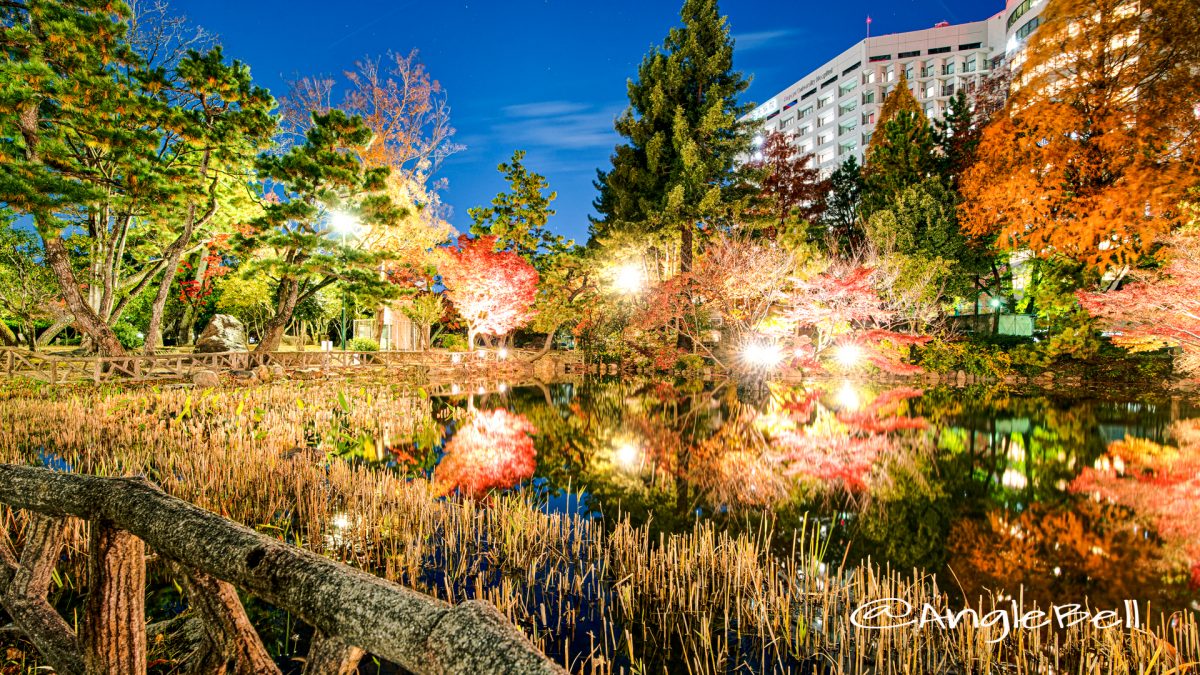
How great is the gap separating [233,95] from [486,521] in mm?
16188

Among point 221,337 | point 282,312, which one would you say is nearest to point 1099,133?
point 282,312

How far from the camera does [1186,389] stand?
18688mm

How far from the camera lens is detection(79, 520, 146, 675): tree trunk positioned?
1.72 metres

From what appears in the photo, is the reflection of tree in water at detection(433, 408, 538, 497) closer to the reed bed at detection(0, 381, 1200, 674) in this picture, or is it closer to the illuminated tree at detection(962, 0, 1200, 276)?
the reed bed at detection(0, 381, 1200, 674)

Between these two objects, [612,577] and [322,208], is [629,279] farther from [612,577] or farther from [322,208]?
[612,577]

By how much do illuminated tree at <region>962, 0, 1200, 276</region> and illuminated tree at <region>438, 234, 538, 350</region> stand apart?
71.0ft

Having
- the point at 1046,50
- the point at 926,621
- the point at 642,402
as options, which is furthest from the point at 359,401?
the point at 1046,50

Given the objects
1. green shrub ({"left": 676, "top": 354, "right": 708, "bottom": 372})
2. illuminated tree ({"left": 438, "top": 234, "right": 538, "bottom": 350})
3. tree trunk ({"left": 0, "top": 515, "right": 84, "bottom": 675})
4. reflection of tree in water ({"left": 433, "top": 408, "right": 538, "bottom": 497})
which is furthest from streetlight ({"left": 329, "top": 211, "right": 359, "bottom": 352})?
tree trunk ({"left": 0, "top": 515, "right": 84, "bottom": 675})

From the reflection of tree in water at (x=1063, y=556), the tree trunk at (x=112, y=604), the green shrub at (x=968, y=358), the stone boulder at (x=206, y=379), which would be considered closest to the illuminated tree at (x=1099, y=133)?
the green shrub at (x=968, y=358)

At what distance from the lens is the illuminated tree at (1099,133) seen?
15219 mm

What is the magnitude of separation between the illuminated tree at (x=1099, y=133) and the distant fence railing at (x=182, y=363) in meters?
24.9

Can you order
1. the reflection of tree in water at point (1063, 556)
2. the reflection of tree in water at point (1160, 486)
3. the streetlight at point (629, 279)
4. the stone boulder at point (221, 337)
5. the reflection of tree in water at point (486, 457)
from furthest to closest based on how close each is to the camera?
the streetlight at point (629, 279) → the stone boulder at point (221, 337) → the reflection of tree in water at point (486, 457) → the reflection of tree in water at point (1160, 486) → the reflection of tree in water at point (1063, 556)

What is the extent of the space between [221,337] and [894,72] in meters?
71.8

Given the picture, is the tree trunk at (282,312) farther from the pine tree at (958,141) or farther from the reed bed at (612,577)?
the pine tree at (958,141)
